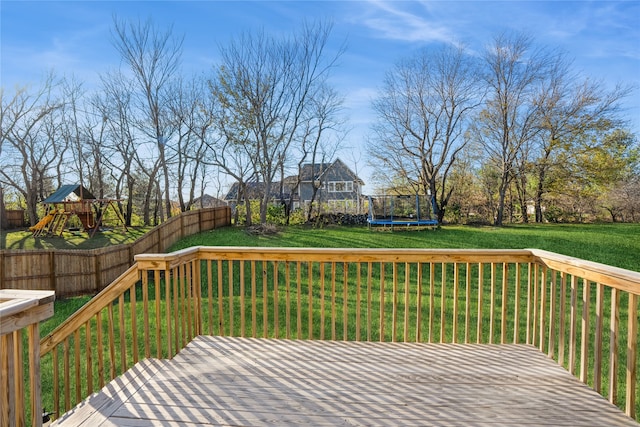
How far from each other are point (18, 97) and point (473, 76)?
7.91 meters

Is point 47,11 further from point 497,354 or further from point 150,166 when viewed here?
point 497,354

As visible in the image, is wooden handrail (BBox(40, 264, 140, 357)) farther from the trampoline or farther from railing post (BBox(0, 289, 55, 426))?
the trampoline

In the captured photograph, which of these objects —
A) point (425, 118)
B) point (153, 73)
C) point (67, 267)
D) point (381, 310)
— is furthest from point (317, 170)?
point (381, 310)

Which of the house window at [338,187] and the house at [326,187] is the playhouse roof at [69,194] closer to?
the house at [326,187]

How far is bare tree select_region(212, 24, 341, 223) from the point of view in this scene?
693 cm

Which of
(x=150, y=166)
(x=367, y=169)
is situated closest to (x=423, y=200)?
(x=367, y=169)

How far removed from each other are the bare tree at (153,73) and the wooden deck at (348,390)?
17.0 feet

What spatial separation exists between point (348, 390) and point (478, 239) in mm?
5673

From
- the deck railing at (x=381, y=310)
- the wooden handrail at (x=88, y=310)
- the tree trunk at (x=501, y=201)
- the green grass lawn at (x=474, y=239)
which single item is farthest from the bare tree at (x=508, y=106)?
the wooden handrail at (x=88, y=310)

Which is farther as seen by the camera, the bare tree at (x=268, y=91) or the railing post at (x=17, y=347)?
the bare tree at (x=268, y=91)

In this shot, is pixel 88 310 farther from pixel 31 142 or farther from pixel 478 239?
pixel 478 239

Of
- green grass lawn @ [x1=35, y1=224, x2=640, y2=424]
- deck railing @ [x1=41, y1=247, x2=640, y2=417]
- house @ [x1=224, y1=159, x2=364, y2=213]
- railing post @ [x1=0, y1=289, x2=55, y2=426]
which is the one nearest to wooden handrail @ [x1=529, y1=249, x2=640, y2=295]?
deck railing @ [x1=41, y1=247, x2=640, y2=417]

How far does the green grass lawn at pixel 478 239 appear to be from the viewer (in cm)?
577

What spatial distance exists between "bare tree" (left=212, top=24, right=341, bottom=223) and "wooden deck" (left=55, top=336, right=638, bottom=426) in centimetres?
562
